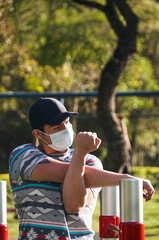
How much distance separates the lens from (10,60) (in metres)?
20.4

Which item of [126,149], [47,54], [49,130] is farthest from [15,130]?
[49,130]

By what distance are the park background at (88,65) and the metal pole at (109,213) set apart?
550 centimetres

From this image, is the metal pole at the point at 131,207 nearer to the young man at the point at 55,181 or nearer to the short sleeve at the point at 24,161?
the young man at the point at 55,181

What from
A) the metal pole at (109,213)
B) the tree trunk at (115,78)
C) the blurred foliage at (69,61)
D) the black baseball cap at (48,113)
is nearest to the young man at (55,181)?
the black baseball cap at (48,113)

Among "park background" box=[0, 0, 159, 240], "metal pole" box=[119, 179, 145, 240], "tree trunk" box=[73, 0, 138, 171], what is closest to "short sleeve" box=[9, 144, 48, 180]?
"metal pole" box=[119, 179, 145, 240]

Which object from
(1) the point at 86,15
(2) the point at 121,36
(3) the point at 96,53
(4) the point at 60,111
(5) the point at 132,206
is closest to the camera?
(5) the point at 132,206

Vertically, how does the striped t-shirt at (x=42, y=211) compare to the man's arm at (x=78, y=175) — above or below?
below

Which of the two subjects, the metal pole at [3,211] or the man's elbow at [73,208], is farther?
the metal pole at [3,211]

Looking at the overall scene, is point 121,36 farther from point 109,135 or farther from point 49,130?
point 49,130

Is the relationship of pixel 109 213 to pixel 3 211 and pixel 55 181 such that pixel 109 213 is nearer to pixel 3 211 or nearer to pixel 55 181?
pixel 3 211

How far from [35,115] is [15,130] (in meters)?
19.7

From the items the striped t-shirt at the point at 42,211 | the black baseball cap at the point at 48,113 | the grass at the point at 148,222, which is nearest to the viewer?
the striped t-shirt at the point at 42,211

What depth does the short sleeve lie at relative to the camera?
2.41m

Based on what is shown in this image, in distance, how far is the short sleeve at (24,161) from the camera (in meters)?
2.41
